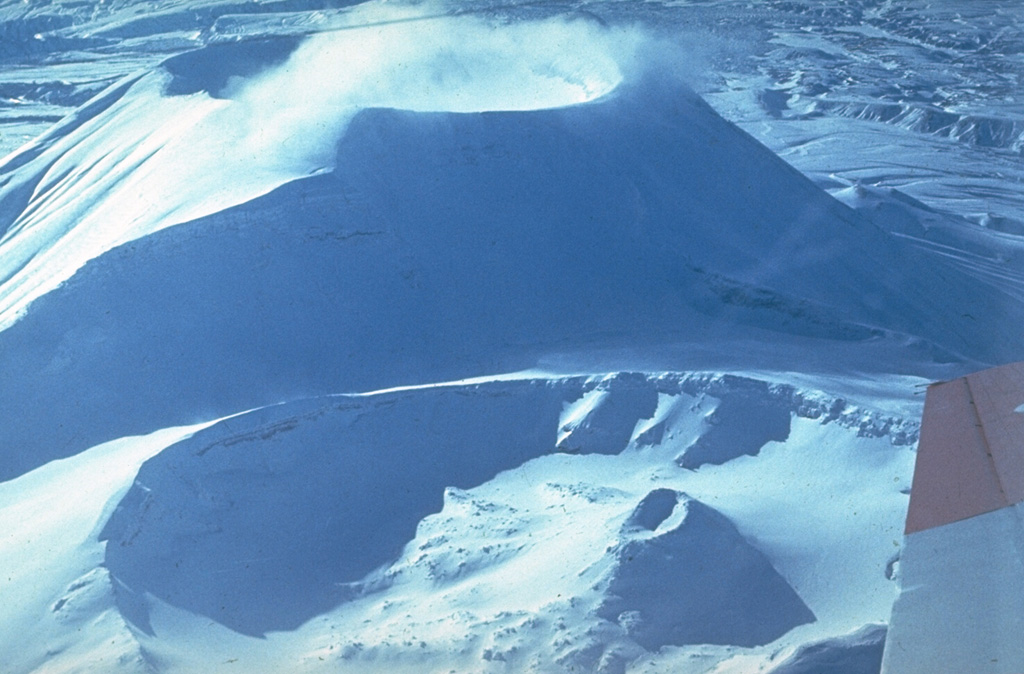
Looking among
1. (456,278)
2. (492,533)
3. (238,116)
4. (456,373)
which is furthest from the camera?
(238,116)

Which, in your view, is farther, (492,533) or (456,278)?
(456,278)

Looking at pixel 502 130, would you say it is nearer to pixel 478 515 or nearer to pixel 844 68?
pixel 478 515

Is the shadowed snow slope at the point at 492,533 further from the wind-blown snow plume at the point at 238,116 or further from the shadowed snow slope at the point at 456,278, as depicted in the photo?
the wind-blown snow plume at the point at 238,116

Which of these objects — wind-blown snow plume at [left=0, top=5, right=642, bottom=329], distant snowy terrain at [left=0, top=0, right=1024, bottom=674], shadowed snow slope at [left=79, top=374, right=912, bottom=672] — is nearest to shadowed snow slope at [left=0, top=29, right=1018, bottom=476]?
distant snowy terrain at [left=0, top=0, right=1024, bottom=674]

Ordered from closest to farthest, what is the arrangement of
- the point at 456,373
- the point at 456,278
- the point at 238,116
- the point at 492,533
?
the point at 492,533 → the point at 456,373 → the point at 456,278 → the point at 238,116

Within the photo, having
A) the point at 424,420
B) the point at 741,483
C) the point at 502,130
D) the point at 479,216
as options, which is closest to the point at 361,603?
the point at 424,420

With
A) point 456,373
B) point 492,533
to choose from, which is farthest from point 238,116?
point 492,533

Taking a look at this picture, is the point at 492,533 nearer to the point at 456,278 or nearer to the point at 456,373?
the point at 456,373
